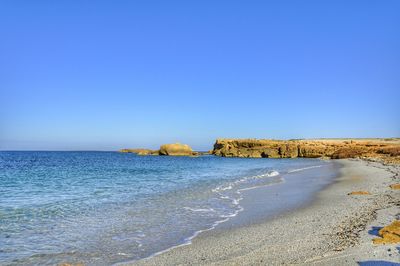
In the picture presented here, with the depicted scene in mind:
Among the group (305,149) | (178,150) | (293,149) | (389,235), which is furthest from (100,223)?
(178,150)

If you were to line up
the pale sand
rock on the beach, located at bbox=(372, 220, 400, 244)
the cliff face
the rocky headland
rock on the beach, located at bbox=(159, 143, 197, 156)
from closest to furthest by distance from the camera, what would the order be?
1. the pale sand
2. rock on the beach, located at bbox=(372, 220, 400, 244)
3. the rocky headland
4. the cliff face
5. rock on the beach, located at bbox=(159, 143, 197, 156)

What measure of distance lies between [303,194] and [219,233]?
34.3ft

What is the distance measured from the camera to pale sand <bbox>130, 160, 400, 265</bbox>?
7.57 m

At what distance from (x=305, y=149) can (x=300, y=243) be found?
309ft

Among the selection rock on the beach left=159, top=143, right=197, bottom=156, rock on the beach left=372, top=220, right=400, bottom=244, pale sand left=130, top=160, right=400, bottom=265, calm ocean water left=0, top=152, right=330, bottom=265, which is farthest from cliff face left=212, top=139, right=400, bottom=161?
rock on the beach left=372, top=220, right=400, bottom=244

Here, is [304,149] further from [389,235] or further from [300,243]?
[300,243]

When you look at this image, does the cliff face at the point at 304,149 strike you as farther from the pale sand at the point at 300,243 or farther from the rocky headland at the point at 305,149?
the pale sand at the point at 300,243

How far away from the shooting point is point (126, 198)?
19.0 metres

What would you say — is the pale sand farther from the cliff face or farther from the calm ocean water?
the cliff face

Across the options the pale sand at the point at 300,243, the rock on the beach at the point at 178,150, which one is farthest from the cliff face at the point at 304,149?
the pale sand at the point at 300,243

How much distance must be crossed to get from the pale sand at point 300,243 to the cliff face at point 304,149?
65.2 m

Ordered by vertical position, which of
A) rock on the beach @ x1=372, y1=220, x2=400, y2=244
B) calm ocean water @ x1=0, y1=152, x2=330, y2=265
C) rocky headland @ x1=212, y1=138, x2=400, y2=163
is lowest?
calm ocean water @ x1=0, y1=152, x2=330, y2=265

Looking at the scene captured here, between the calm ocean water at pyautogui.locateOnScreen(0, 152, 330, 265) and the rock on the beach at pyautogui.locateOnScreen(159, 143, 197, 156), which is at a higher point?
the rock on the beach at pyautogui.locateOnScreen(159, 143, 197, 156)

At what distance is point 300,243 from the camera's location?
898cm
